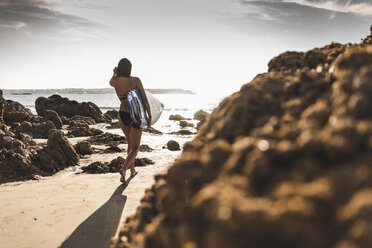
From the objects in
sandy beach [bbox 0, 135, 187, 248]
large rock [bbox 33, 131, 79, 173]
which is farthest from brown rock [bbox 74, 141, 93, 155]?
sandy beach [bbox 0, 135, 187, 248]

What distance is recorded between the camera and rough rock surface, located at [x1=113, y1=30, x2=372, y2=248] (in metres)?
0.88

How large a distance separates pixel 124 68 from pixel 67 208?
221 cm

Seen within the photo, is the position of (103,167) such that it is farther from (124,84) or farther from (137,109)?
(124,84)

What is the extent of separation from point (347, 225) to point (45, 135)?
33.1 feet

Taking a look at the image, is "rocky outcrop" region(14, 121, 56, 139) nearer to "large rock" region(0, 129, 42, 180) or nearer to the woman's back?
"large rock" region(0, 129, 42, 180)

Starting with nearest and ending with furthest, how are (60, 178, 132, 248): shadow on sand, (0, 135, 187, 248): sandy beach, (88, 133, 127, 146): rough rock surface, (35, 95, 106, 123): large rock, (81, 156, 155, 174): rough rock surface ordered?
(60, 178, 132, 248): shadow on sand → (0, 135, 187, 248): sandy beach → (81, 156, 155, 174): rough rock surface → (88, 133, 127, 146): rough rock surface → (35, 95, 106, 123): large rock

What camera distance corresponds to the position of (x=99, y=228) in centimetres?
283

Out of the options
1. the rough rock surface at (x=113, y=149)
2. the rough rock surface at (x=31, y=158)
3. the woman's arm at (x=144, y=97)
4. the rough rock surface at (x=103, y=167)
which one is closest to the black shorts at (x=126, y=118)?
the woman's arm at (x=144, y=97)

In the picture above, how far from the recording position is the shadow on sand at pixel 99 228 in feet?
8.28

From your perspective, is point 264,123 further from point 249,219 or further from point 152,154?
point 152,154

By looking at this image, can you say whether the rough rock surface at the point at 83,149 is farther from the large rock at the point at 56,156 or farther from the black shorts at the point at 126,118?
the black shorts at the point at 126,118

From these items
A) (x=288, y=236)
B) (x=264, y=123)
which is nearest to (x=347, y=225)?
(x=288, y=236)

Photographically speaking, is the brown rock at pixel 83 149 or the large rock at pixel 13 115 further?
the large rock at pixel 13 115

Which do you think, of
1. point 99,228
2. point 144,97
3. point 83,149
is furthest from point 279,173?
point 83,149
